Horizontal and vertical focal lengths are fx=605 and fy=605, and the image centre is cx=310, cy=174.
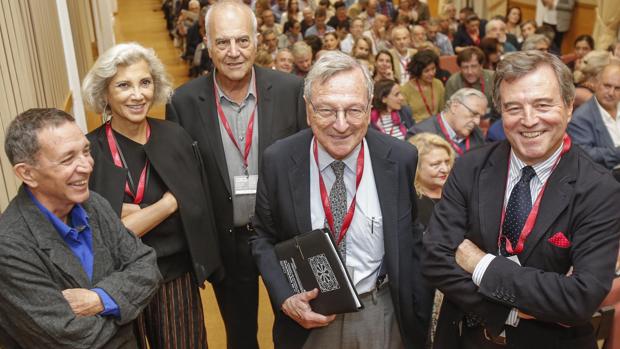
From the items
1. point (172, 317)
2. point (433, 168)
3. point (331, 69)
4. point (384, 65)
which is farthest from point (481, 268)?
point (384, 65)

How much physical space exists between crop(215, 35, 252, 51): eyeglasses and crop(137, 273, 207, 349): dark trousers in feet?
3.39

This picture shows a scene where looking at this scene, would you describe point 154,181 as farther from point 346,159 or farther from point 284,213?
point 346,159

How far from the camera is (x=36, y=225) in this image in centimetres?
181

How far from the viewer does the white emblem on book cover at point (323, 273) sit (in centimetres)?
198

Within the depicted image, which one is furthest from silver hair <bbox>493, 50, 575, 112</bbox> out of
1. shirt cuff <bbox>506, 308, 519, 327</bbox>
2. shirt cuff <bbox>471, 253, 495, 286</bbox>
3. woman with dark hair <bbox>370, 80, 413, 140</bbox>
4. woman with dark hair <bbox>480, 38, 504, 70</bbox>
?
woman with dark hair <bbox>480, 38, 504, 70</bbox>

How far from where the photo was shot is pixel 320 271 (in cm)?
202

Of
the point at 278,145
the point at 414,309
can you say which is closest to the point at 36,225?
the point at 278,145

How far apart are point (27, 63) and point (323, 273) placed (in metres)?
2.77

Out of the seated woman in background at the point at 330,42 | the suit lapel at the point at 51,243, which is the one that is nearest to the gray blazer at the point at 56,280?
the suit lapel at the point at 51,243

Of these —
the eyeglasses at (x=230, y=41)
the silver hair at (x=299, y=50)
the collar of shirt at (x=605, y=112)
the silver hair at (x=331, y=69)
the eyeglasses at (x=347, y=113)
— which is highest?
the silver hair at (x=331, y=69)

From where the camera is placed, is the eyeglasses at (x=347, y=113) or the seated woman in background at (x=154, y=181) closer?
the eyeglasses at (x=347, y=113)

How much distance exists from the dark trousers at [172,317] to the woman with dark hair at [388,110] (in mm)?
3458

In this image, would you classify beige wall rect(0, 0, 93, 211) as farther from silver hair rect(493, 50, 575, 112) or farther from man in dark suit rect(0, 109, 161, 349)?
silver hair rect(493, 50, 575, 112)

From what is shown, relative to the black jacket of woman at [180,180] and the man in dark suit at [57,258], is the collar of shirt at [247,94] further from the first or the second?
the man in dark suit at [57,258]
